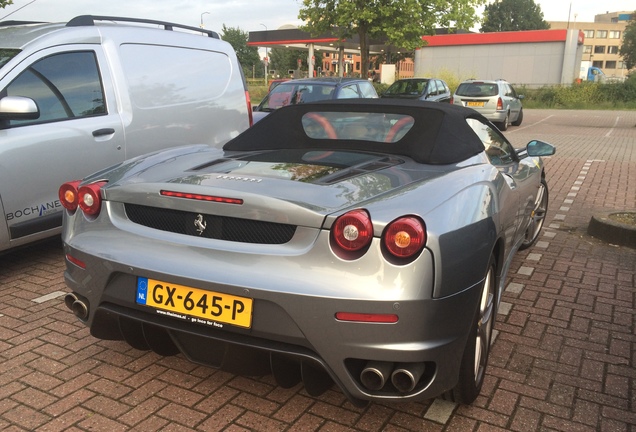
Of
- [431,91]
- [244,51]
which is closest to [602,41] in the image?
[244,51]

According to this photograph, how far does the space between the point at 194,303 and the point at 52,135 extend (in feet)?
9.18

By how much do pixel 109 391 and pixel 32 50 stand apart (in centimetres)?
291

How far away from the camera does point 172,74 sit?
5680 mm

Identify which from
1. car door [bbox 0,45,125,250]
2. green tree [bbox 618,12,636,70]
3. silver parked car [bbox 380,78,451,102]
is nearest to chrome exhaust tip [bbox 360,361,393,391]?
car door [bbox 0,45,125,250]

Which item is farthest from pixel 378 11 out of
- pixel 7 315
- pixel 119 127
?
pixel 7 315

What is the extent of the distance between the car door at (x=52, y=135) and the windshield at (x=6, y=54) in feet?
0.33

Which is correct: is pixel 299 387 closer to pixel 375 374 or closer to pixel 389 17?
pixel 375 374

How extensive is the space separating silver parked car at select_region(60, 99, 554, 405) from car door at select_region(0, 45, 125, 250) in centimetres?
162

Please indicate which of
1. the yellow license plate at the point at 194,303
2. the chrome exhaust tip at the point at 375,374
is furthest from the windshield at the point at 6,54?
the chrome exhaust tip at the point at 375,374

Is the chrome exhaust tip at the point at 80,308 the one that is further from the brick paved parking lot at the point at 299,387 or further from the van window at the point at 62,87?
the van window at the point at 62,87

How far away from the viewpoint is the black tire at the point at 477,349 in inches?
100

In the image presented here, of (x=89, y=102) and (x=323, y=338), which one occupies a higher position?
(x=89, y=102)

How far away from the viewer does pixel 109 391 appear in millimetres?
2812

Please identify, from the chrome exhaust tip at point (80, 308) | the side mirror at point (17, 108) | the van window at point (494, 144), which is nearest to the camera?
the chrome exhaust tip at point (80, 308)
